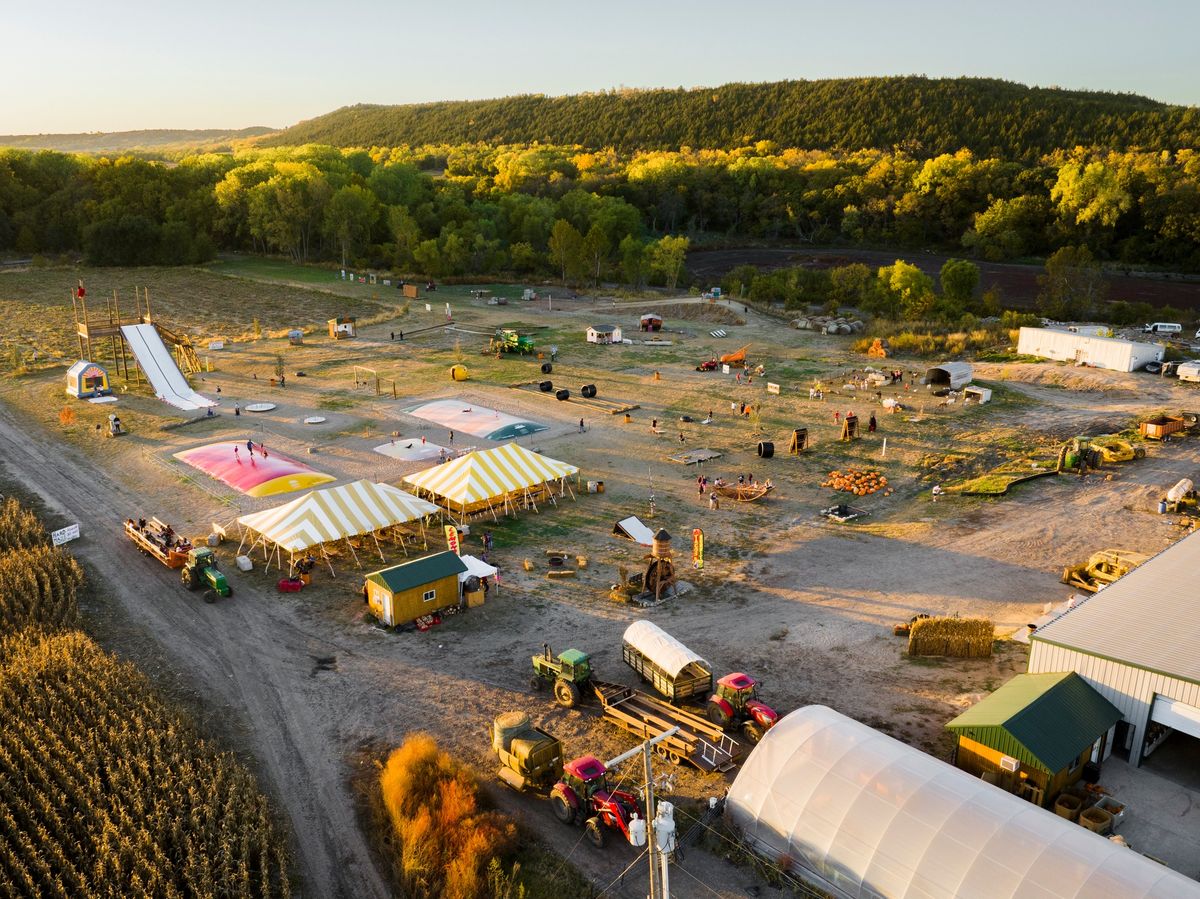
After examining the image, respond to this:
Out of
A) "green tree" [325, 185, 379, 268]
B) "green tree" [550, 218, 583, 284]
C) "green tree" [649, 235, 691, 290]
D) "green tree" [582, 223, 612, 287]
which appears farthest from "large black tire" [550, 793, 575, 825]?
"green tree" [325, 185, 379, 268]

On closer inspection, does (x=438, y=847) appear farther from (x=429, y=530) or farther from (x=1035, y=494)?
(x=1035, y=494)

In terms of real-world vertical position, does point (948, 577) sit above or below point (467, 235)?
below

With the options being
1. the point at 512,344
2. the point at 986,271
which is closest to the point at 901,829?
the point at 512,344

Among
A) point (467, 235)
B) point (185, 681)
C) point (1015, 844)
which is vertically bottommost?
point (185, 681)

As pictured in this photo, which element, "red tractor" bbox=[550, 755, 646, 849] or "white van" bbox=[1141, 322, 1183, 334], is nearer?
"red tractor" bbox=[550, 755, 646, 849]

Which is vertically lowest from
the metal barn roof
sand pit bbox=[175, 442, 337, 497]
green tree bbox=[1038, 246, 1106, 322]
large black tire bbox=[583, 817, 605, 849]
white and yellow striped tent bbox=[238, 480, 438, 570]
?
large black tire bbox=[583, 817, 605, 849]

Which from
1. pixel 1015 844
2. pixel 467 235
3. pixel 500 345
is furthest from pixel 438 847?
pixel 467 235

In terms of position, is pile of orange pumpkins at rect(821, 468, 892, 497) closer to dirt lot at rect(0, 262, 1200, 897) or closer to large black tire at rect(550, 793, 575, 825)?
dirt lot at rect(0, 262, 1200, 897)

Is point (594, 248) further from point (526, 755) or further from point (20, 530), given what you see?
point (526, 755)
